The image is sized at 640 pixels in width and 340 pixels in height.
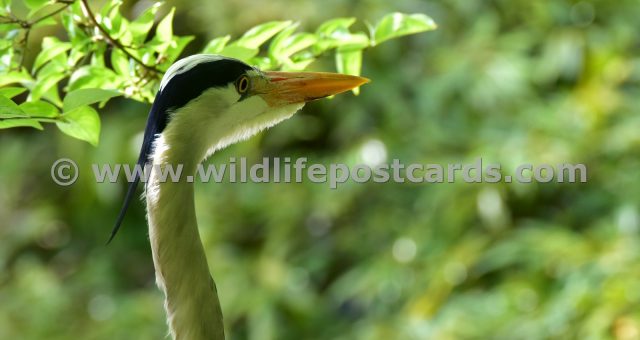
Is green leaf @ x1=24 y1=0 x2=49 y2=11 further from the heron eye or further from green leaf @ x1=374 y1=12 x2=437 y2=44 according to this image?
green leaf @ x1=374 y1=12 x2=437 y2=44

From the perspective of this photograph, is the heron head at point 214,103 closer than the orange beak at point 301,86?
Yes

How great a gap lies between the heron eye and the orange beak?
0.02 metres

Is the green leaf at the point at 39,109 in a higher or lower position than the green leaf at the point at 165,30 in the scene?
lower

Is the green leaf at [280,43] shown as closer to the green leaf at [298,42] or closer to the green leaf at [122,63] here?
the green leaf at [298,42]

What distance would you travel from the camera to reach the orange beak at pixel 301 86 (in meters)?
1.12

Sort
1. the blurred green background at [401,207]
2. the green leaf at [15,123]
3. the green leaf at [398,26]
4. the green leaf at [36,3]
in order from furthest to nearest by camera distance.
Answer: the blurred green background at [401,207], the green leaf at [398,26], the green leaf at [36,3], the green leaf at [15,123]

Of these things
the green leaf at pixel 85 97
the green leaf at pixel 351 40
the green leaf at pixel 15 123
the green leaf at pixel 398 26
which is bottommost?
the green leaf at pixel 15 123

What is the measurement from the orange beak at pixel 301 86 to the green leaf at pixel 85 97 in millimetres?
233

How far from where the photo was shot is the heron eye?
109 centimetres

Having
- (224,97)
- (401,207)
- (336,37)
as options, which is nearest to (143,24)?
A: (224,97)

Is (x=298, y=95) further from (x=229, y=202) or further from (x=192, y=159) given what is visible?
(x=229, y=202)

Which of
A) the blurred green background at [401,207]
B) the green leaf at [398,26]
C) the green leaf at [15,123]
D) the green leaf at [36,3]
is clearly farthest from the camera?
the blurred green background at [401,207]

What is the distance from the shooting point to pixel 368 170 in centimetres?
266

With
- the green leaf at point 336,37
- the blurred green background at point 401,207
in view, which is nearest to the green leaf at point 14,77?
the green leaf at point 336,37
